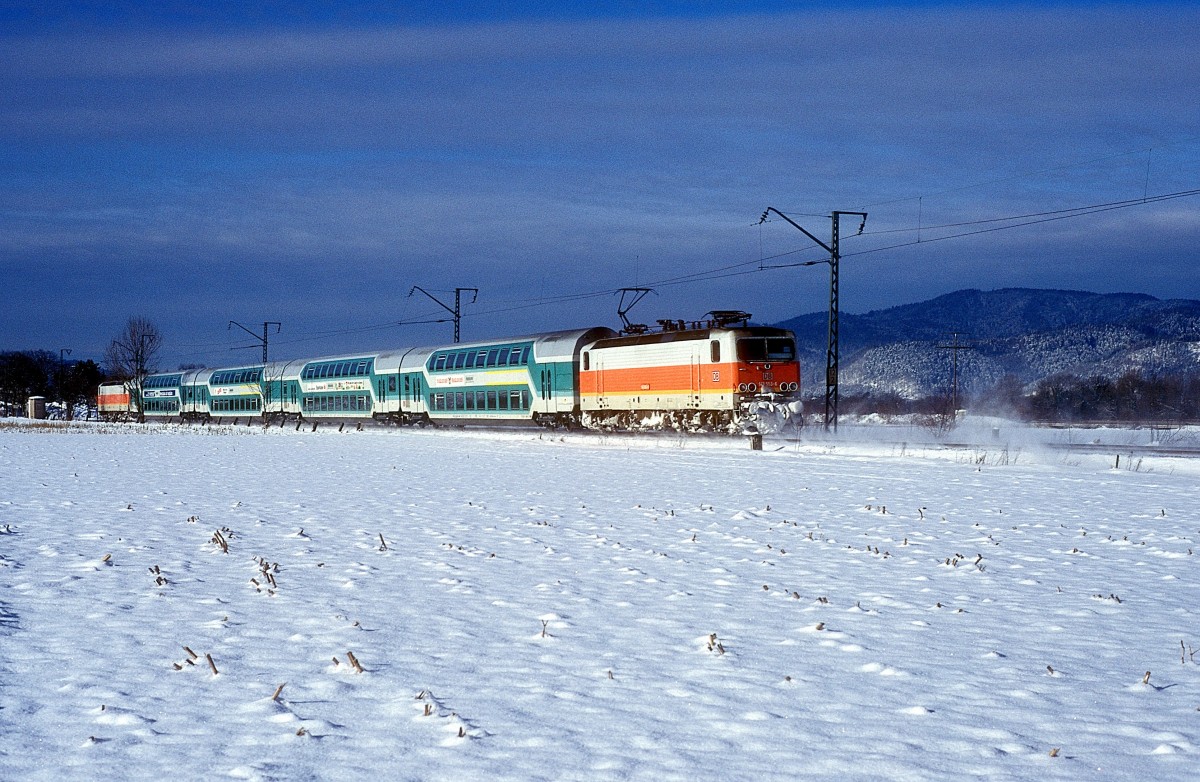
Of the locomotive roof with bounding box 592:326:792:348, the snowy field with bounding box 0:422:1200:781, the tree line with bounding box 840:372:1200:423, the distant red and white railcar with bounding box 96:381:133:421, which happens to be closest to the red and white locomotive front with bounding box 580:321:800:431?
the locomotive roof with bounding box 592:326:792:348

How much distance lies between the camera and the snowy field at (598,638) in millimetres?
5410

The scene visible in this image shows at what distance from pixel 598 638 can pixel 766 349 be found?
1057 inches

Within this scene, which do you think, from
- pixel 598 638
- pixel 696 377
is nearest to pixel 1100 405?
pixel 696 377

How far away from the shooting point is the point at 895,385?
178 m

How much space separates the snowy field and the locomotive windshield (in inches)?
652

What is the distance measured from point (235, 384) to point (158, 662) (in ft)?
224

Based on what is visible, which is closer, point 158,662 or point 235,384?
point 158,662

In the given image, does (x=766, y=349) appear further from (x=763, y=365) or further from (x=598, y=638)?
(x=598, y=638)

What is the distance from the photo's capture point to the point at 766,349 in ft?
111

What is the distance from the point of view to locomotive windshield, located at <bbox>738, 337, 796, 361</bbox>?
33281 mm

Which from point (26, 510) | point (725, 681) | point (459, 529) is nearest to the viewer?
point (725, 681)

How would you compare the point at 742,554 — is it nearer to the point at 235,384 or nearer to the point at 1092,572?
the point at 1092,572

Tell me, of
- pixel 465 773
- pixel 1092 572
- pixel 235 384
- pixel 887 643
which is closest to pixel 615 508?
pixel 1092 572

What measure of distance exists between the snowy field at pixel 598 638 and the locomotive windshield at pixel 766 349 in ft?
54.3
